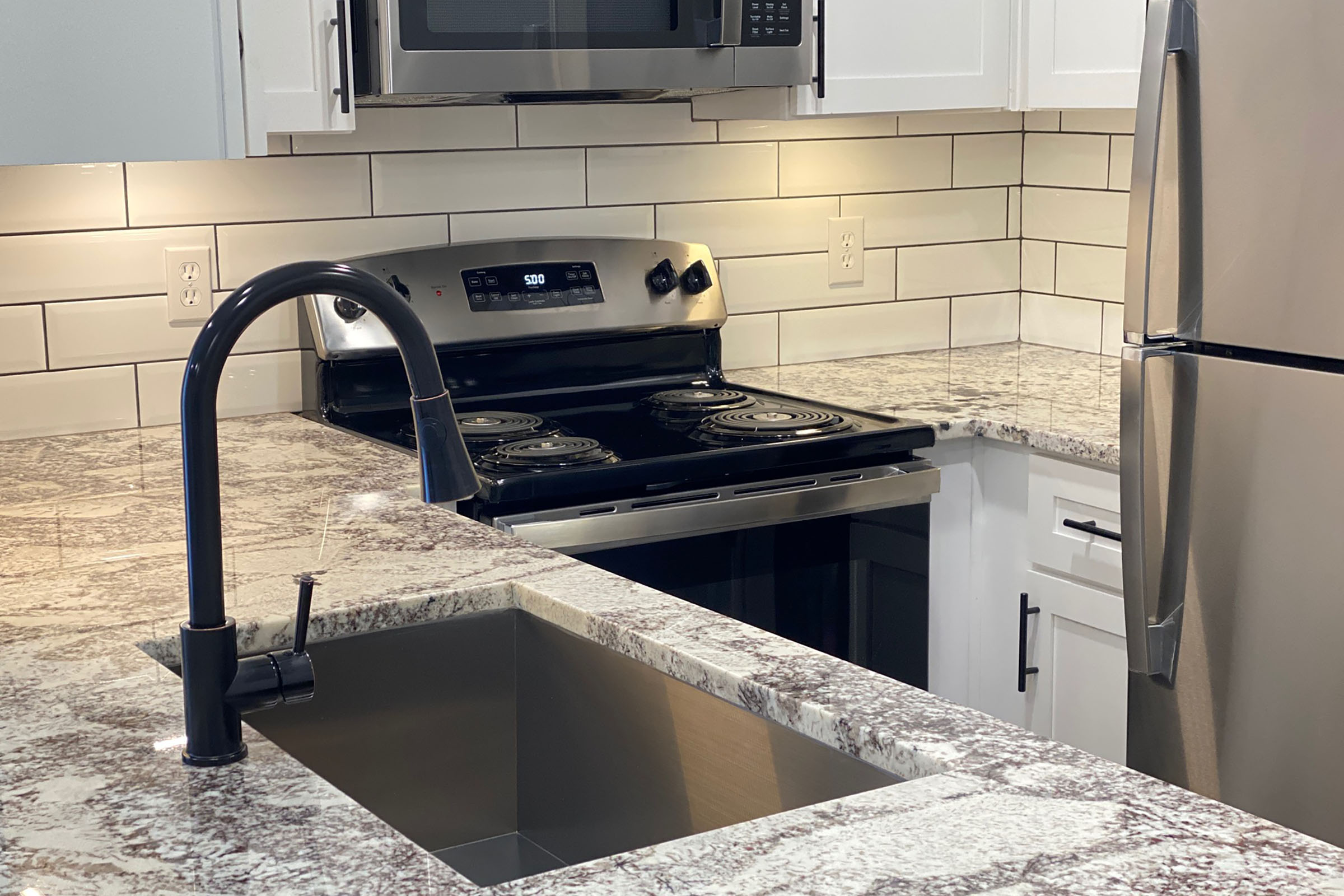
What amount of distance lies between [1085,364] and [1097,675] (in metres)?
0.79

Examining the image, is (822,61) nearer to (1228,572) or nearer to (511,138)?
(511,138)

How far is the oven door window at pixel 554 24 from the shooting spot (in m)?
2.17

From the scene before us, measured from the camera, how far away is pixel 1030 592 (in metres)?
2.50

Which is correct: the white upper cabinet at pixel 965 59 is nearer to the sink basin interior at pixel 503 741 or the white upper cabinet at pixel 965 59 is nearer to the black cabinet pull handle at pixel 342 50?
the black cabinet pull handle at pixel 342 50

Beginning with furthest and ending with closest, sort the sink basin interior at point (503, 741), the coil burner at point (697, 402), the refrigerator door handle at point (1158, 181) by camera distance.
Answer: the coil burner at point (697, 402) < the refrigerator door handle at point (1158, 181) < the sink basin interior at point (503, 741)

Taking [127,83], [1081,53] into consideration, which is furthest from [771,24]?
[127,83]

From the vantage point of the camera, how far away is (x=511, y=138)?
2656 mm

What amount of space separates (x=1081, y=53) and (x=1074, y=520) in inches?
33.9

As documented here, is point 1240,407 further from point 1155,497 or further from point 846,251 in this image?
point 846,251

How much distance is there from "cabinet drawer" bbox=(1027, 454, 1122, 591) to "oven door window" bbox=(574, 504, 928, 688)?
0.19 metres

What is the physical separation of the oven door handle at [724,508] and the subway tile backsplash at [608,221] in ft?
2.20

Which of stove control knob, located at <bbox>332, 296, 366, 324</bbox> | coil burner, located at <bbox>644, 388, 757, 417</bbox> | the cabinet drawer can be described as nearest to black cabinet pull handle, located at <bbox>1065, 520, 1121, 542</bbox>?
the cabinet drawer

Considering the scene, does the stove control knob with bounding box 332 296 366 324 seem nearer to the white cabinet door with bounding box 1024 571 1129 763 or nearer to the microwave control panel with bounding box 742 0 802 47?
the microwave control panel with bounding box 742 0 802 47

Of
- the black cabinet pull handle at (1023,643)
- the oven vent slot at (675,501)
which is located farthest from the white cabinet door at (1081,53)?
the oven vent slot at (675,501)
